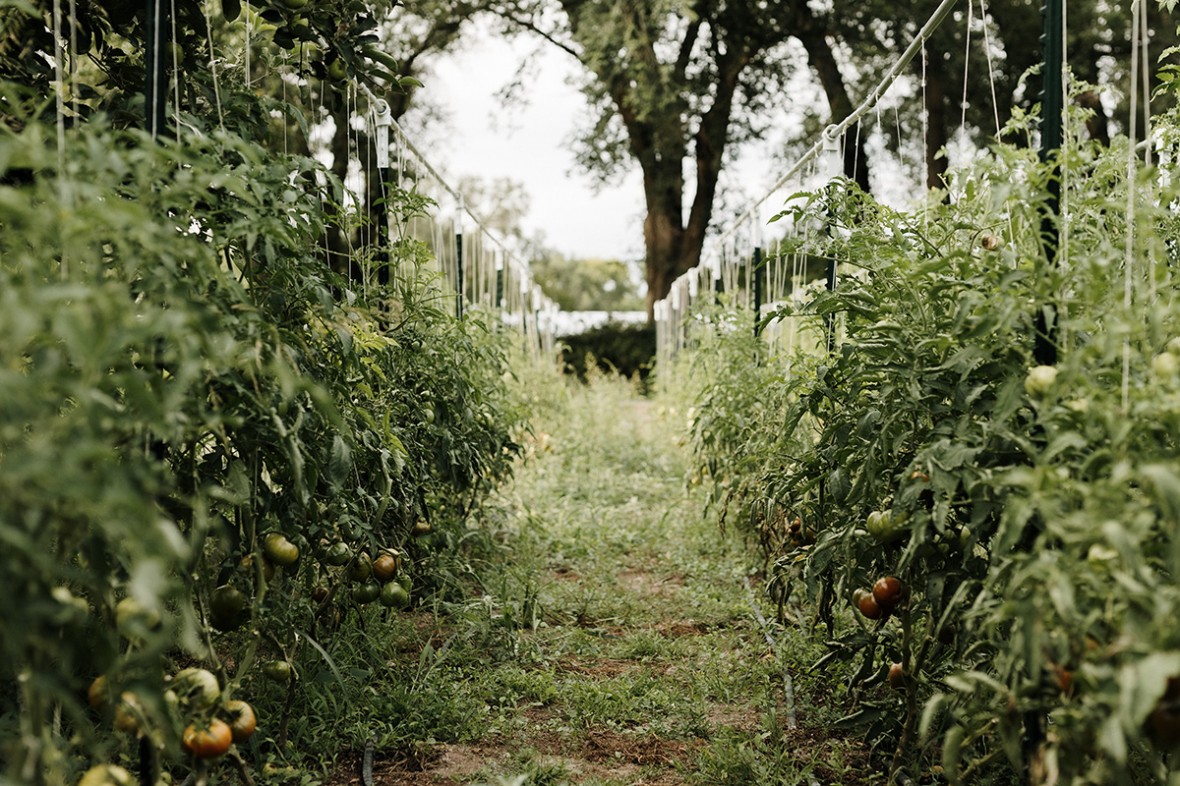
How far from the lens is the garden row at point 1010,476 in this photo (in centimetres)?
115

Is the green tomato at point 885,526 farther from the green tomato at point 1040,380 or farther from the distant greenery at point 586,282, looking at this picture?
the distant greenery at point 586,282

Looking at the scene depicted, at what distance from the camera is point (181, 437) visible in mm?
1310

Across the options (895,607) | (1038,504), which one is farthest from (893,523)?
(1038,504)

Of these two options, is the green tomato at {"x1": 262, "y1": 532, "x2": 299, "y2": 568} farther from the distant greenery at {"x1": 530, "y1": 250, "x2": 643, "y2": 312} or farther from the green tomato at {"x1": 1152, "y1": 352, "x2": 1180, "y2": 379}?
the distant greenery at {"x1": 530, "y1": 250, "x2": 643, "y2": 312}

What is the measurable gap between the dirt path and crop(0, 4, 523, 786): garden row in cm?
31

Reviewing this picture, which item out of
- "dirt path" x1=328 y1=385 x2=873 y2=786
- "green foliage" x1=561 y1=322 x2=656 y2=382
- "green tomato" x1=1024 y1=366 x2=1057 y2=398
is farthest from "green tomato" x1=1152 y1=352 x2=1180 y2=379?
"green foliage" x1=561 y1=322 x2=656 y2=382

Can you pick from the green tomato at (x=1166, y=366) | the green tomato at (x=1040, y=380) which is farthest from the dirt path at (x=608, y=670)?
the green tomato at (x=1166, y=366)

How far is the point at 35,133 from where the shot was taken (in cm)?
114

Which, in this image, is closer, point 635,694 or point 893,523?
point 893,523

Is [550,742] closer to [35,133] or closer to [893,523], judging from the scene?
[893,523]

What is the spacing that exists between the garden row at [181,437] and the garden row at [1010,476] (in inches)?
41.6

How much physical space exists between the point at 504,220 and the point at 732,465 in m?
36.3

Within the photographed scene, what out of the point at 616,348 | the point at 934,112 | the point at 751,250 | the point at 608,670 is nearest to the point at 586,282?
the point at 616,348

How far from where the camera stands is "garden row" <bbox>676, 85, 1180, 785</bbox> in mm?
1154
